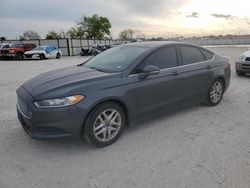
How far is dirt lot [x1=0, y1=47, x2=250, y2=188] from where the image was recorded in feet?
9.84

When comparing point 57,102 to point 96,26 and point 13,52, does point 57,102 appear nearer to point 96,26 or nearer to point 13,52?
point 13,52

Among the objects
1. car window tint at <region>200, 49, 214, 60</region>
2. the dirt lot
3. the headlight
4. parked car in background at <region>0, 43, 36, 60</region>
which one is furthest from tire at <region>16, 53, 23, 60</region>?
the headlight

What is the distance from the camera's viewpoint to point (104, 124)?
381 centimetres

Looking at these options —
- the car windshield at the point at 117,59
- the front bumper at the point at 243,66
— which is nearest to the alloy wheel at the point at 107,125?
the car windshield at the point at 117,59

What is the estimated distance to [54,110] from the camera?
3420 millimetres

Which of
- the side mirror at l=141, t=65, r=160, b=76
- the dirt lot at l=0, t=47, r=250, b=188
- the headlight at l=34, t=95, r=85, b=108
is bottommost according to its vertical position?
the dirt lot at l=0, t=47, r=250, b=188

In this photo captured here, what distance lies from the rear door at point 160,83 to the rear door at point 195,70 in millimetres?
218

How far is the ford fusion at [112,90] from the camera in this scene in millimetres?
3496

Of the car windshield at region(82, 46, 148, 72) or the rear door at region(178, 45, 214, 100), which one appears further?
the rear door at region(178, 45, 214, 100)

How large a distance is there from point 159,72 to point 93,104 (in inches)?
56.0

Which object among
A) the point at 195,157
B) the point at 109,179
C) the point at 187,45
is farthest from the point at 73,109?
the point at 187,45

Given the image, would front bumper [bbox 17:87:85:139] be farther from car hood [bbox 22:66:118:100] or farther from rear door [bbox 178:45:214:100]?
rear door [bbox 178:45:214:100]

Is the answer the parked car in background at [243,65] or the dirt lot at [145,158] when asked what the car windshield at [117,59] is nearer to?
the dirt lot at [145,158]

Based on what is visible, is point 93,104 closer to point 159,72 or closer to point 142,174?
point 142,174
